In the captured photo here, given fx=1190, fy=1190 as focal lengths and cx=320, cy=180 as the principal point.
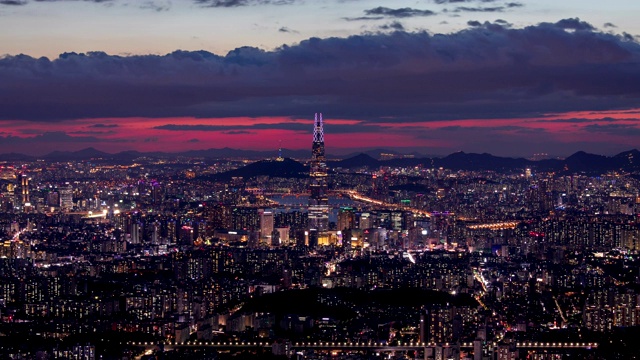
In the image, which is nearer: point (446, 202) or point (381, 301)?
point (381, 301)

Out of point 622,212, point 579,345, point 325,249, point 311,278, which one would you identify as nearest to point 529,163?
point 622,212

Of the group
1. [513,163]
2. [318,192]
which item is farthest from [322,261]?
[513,163]

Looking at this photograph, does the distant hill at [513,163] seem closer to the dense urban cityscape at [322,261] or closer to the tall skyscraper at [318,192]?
the dense urban cityscape at [322,261]

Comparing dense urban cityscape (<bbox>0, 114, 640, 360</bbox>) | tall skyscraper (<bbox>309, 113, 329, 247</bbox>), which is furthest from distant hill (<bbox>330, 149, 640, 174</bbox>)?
tall skyscraper (<bbox>309, 113, 329, 247</bbox>)

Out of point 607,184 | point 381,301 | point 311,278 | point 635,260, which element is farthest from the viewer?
point 607,184

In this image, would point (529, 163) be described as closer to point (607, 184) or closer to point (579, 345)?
point (607, 184)

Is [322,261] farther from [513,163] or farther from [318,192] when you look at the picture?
[513,163]

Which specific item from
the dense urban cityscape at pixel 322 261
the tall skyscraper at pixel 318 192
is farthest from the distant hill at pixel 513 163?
the tall skyscraper at pixel 318 192

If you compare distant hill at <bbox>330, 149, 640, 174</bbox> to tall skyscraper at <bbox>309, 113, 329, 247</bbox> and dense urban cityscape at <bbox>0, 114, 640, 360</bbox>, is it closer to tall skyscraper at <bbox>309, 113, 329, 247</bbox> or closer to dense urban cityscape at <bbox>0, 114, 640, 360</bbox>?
dense urban cityscape at <bbox>0, 114, 640, 360</bbox>
